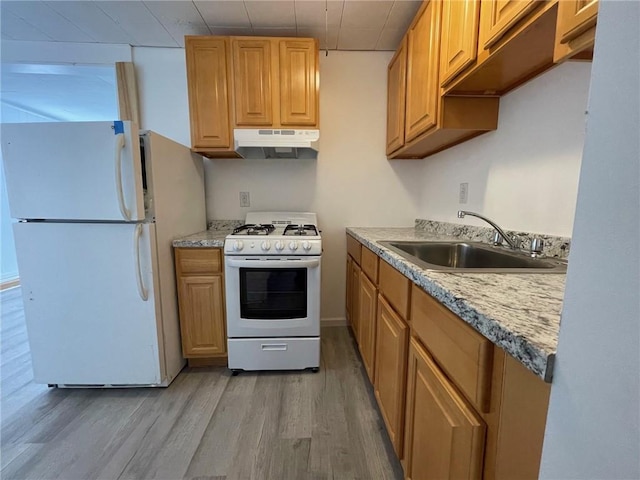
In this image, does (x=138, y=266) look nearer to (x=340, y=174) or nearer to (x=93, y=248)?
(x=93, y=248)

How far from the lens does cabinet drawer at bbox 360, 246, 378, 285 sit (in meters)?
1.42

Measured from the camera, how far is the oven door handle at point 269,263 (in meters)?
1.67

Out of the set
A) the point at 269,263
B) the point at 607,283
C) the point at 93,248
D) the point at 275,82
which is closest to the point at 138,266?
the point at 93,248

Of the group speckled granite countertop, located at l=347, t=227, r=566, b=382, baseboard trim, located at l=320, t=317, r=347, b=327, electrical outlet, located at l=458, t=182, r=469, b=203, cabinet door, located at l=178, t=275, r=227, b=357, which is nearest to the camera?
speckled granite countertop, located at l=347, t=227, r=566, b=382

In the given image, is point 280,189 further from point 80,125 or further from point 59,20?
point 59,20

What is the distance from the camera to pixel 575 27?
655 millimetres

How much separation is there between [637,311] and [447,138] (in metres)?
1.59

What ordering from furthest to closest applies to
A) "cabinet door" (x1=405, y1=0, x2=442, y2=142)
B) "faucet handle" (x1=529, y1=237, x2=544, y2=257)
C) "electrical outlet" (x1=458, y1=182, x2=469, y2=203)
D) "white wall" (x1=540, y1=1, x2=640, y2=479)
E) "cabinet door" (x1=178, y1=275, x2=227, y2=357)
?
"cabinet door" (x1=178, y1=275, x2=227, y2=357) < "electrical outlet" (x1=458, y1=182, x2=469, y2=203) < "cabinet door" (x1=405, y1=0, x2=442, y2=142) < "faucet handle" (x1=529, y1=237, x2=544, y2=257) < "white wall" (x1=540, y1=1, x2=640, y2=479)

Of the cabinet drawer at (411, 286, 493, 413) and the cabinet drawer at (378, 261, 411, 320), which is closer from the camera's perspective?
the cabinet drawer at (411, 286, 493, 413)

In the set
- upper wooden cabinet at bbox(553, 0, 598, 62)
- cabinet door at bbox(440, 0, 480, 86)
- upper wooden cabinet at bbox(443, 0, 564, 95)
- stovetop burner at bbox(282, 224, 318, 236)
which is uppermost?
cabinet door at bbox(440, 0, 480, 86)

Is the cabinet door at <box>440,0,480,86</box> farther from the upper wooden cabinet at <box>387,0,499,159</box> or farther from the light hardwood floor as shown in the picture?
the light hardwood floor

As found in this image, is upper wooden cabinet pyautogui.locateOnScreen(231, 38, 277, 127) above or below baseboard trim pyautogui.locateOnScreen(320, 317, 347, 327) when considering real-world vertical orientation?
above

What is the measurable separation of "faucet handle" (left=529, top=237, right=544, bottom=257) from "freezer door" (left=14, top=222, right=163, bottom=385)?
190 cm

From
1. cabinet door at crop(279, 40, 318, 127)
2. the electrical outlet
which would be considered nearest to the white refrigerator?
cabinet door at crop(279, 40, 318, 127)
